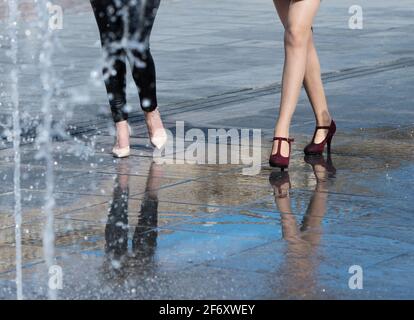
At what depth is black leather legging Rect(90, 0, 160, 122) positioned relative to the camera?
7431mm

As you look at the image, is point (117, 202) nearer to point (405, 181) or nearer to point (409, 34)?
point (405, 181)

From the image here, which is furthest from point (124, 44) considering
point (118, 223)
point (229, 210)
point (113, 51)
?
point (118, 223)

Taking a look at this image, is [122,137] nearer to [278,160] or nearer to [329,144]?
[278,160]

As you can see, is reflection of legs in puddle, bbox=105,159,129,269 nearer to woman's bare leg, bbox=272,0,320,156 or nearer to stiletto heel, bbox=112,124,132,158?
stiletto heel, bbox=112,124,132,158

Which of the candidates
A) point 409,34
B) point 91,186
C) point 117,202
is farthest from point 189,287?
point 409,34

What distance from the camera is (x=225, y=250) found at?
214 inches

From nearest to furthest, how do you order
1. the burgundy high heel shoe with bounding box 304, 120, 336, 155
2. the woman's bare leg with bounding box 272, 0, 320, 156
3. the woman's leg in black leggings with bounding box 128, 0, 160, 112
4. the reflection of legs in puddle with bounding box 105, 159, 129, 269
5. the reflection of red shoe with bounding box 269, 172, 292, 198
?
1. the reflection of legs in puddle with bounding box 105, 159, 129, 269
2. the reflection of red shoe with bounding box 269, 172, 292, 198
3. the woman's bare leg with bounding box 272, 0, 320, 156
4. the woman's leg in black leggings with bounding box 128, 0, 160, 112
5. the burgundy high heel shoe with bounding box 304, 120, 336, 155

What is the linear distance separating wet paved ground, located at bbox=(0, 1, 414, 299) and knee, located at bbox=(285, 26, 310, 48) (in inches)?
29.7

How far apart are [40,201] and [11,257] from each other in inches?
42.7

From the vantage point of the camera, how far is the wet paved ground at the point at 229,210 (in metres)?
4.97

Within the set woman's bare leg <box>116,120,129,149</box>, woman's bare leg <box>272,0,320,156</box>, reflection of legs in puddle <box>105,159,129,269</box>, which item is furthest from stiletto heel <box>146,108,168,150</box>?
woman's bare leg <box>272,0,320,156</box>

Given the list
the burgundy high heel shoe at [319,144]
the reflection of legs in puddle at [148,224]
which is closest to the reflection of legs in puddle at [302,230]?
the burgundy high heel shoe at [319,144]

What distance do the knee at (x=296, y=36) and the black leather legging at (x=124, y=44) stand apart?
938mm

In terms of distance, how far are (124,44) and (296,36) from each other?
1135mm
